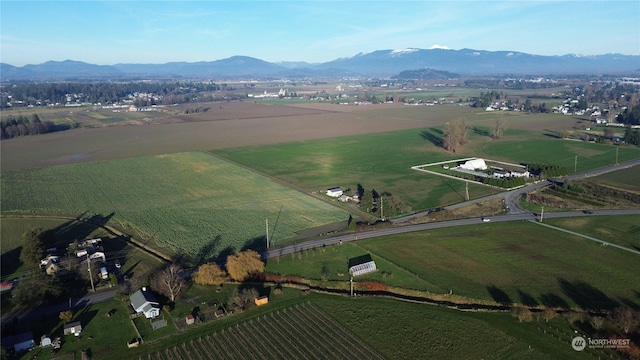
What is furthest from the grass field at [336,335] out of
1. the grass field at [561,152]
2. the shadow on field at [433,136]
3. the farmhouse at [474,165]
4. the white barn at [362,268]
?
the shadow on field at [433,136]

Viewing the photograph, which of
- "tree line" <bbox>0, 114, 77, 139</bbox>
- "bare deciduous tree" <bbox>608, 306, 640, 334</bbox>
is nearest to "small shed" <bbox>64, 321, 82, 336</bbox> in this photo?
"bare deciduous tree" <bbox>608, 306, 640, 334</bbox>

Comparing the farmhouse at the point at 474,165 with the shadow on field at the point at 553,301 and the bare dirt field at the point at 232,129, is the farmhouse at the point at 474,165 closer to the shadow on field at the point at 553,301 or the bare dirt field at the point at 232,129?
the shadow on field at the point at 553,301

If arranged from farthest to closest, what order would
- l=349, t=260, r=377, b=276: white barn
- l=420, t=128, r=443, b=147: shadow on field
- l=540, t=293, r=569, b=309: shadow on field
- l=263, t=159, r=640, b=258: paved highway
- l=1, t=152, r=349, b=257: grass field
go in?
l=420, t=128, r=443, b=147: shadow on field < l=1, t=152, r=349, b=257: grass field < l=263, t=159, r=640, b=258: paved highway < l=349, t=260, r=377, b=276: white barn < l=540, t=293, r=569, b=309: shadow on field

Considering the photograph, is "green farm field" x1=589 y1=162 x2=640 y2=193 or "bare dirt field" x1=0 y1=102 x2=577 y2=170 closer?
"green farm field" x1=589 y1=162 x2=640 y2=193

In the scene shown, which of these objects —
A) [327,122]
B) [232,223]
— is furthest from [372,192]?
[327,122]

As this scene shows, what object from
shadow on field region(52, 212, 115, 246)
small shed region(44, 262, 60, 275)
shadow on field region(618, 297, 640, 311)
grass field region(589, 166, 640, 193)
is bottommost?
shadow on field region(618, 297, 640, 311)

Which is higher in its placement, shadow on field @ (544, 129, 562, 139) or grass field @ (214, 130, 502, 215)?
shadow on field @ (544, 129, 562, 139)

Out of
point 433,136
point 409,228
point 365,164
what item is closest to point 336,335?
point 409,228

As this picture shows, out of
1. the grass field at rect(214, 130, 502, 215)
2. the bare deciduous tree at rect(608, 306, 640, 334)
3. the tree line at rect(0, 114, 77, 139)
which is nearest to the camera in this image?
the bare deciduous tree at rect(608, 306, 640, 334)

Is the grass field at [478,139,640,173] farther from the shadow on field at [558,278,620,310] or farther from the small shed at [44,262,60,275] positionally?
the small shed at [44,262,60,275]
